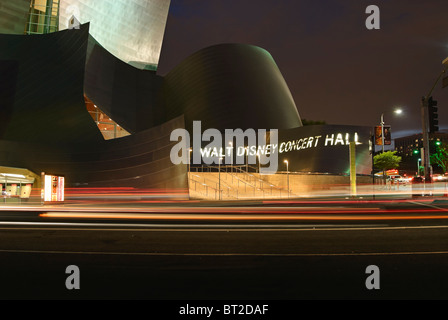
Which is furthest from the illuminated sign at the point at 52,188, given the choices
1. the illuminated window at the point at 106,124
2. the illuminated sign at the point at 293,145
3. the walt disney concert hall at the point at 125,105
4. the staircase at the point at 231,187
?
the illuminated window at the point at 106,124

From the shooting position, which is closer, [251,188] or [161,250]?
[161,250]

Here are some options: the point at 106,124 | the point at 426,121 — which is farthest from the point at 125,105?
the point at 426,121

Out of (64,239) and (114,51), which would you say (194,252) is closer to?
(64,239)

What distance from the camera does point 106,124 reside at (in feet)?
150

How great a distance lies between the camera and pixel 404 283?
179 inches

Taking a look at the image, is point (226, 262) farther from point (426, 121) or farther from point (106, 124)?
point (106, 124)

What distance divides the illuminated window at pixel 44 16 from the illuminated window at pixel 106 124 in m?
16.3

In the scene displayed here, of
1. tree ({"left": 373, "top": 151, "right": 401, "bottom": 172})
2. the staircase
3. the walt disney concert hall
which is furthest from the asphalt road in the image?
tree ({"left": 373, "top": 151, "right": 401, "bottom": 172})

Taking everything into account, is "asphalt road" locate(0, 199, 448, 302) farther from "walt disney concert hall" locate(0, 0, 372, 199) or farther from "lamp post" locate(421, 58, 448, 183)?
"walt disney concert hall" locate(0, 0, 372, 199)

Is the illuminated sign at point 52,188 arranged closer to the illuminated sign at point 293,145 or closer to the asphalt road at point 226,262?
the asphalt road at point 226,262

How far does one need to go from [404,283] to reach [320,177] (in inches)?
1287

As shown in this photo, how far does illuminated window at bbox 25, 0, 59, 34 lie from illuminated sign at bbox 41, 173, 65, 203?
39.0 metres
